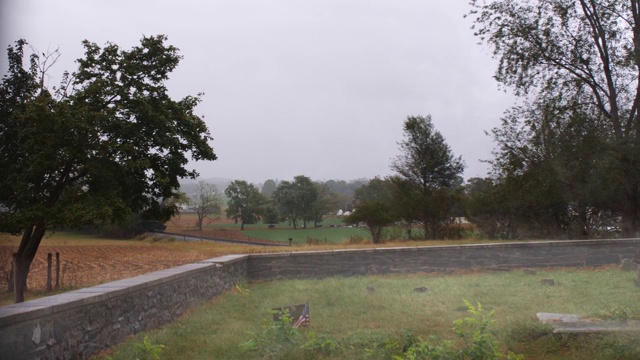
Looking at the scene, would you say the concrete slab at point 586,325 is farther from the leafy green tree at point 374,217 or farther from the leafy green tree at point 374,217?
the leafy green tree at point 374,217

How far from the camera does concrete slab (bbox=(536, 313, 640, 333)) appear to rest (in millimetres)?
4277

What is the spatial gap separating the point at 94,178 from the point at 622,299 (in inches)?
400

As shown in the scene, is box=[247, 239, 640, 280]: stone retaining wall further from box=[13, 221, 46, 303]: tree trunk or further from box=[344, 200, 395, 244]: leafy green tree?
box=[344, 200, 395, 244]: leafy green tree

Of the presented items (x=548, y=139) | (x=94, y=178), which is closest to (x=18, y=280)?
(x=94, y=178)

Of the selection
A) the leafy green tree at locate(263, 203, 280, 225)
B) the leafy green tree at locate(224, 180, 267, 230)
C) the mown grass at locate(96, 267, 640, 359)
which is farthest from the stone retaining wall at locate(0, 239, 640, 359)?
the leafy green tree at locate(224, 180, 267, 230)

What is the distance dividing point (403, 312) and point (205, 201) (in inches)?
1737

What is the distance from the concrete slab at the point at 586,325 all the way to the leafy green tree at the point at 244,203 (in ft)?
152

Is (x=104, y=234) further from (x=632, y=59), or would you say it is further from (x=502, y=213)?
(x=632, y=59)

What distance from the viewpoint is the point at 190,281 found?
7562 mm

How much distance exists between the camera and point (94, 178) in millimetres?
11070

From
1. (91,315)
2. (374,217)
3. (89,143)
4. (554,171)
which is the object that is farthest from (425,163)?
(91,315)

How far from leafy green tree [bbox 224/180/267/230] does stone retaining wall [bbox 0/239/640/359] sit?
38762mm

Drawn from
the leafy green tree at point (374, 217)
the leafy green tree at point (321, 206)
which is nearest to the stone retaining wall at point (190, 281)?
the leafy green tree at point (374, 217)

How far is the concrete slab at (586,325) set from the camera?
4.28 metres
